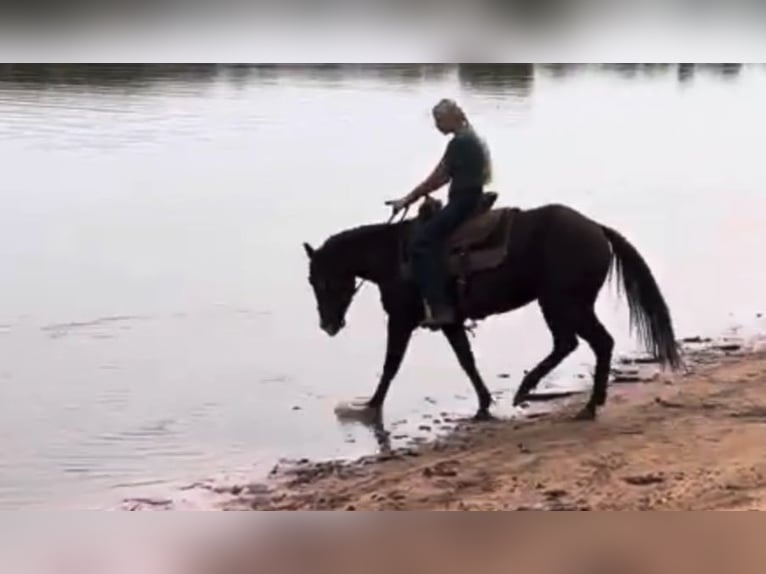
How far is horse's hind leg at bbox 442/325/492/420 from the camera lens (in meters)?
1.25

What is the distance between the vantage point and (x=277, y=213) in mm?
1256

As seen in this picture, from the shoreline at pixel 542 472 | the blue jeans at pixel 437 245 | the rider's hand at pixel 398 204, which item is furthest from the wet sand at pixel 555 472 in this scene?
the rider's hand at pixel 398 204

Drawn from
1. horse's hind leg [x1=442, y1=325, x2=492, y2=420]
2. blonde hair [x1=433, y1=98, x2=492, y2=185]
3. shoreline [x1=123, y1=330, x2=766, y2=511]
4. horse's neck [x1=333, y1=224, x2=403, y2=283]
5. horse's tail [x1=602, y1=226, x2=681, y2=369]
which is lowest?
shoreline [x1=123, y1=330, x2=766, y2=511]

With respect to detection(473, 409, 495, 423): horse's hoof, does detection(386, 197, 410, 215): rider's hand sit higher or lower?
higher

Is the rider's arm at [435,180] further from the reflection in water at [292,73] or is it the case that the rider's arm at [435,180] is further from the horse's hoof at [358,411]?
the horse's hoof at [358,411]

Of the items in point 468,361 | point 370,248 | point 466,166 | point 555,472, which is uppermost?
point 466,166

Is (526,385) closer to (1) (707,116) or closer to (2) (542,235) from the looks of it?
(2) (542,235)

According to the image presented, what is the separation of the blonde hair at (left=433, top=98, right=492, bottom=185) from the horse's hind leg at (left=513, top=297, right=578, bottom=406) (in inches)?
7.1

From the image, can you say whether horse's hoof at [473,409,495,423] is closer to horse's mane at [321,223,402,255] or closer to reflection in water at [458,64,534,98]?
horse's mane at [321,223,402,255]

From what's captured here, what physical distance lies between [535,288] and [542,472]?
236 millimetres

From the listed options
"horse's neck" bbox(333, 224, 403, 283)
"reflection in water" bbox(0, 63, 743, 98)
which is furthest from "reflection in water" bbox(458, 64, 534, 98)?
"horse's neck" bbox(333, 224, 403, 283)

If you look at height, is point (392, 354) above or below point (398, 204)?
below

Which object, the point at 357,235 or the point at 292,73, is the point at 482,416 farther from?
the point at 292,73

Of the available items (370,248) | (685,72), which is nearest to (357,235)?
(370,248)
